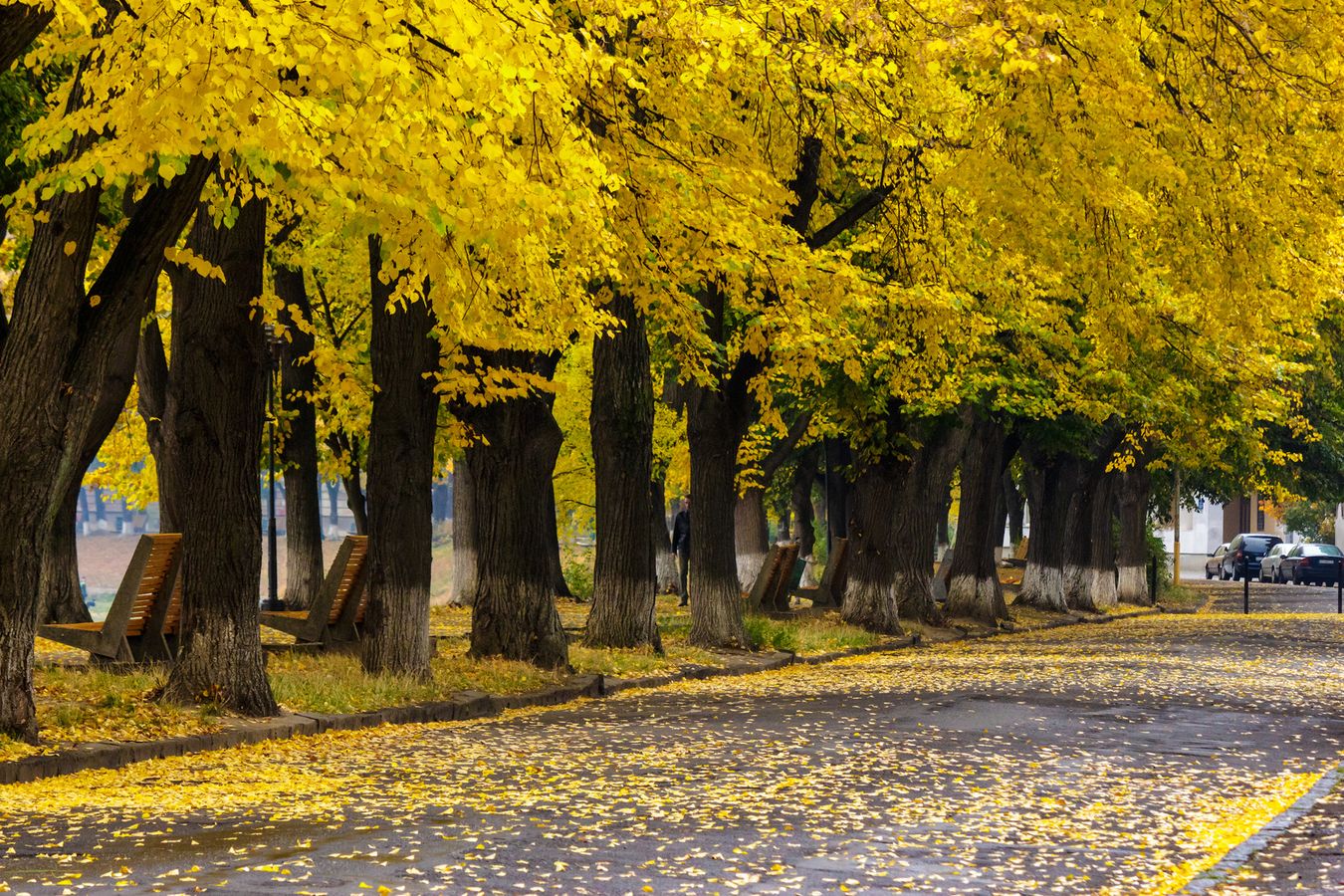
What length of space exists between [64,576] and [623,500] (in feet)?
23.5

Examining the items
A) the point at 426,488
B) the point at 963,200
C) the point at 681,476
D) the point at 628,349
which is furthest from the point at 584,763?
the point at 681,476

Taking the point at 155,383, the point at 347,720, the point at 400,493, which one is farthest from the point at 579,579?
the point at 347,720

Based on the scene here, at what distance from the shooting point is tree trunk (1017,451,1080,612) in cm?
4272

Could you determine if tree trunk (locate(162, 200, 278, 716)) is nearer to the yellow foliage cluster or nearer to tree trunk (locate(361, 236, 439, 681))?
the yellow foliage cluster

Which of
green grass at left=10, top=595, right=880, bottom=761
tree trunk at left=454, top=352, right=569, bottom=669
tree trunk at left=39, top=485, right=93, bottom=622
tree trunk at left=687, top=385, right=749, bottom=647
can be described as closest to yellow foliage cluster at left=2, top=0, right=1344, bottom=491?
tree trunk at left=454, top=352, right=569, bottom=669

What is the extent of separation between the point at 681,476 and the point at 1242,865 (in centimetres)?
3894

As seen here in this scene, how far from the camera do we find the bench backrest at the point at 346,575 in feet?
65.9

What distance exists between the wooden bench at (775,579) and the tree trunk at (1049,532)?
1164 cm

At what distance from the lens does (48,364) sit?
42.3ft

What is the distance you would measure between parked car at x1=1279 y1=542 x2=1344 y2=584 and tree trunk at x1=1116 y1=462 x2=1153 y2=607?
2269cm

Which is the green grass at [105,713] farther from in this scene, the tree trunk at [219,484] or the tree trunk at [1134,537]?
the tree trunk at [1134,537]

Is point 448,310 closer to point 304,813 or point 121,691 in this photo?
point 121,691

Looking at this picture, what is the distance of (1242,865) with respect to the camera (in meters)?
9.08

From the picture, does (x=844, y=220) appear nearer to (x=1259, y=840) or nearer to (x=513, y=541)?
(x=513, y=541)
